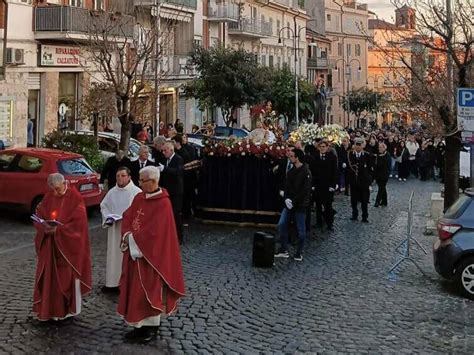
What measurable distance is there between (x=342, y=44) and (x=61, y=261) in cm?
9229

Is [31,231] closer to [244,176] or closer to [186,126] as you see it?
[244,176]

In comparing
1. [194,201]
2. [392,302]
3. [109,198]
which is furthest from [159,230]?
[194,201]

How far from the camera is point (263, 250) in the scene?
11.4 m

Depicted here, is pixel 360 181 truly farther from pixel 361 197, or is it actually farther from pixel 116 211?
pixel 116 211

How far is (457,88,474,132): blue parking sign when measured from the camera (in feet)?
41.5

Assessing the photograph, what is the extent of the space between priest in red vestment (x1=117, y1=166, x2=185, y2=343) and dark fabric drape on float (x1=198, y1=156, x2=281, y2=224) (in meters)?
7.89

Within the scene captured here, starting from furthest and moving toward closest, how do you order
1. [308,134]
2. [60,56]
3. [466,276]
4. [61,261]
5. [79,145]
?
[60,56]
[79,145]
[308,134]
[466,276]
[61,261]

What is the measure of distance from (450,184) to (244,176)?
452 cm

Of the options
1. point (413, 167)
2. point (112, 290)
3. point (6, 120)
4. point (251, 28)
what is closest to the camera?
point (112, 290)

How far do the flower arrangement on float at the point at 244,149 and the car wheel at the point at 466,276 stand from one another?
18.3 feet

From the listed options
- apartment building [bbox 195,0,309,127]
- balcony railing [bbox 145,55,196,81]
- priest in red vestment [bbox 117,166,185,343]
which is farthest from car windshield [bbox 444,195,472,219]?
apartment building [bbox 195,0,309,127]

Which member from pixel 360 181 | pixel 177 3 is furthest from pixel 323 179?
pixel 177 3

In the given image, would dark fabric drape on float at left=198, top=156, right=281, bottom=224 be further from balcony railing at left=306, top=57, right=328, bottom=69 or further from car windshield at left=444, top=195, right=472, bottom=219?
balcony railing at left=306, top=57, right=328, bottom=69

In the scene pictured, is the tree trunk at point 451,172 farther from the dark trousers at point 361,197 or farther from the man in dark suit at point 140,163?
A: the man in dark suit at point 140,163
